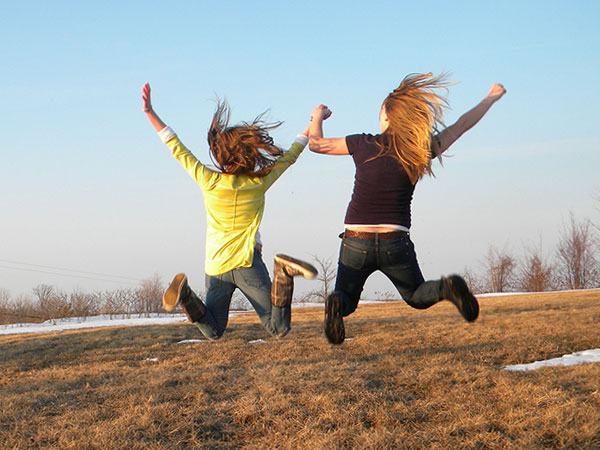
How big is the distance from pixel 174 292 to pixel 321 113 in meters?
2.03

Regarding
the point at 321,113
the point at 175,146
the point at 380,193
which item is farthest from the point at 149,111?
the point at 380,193

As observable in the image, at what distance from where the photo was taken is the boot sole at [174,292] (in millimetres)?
4414

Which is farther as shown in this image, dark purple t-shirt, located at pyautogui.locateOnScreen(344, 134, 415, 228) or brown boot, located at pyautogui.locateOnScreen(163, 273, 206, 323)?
brown boot, located at pyautogui.locateOnScreen(163, 273, 206, 323)

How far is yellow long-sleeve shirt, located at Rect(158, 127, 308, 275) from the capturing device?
14.9ft

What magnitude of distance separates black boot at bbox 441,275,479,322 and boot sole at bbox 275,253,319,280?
3.36ft

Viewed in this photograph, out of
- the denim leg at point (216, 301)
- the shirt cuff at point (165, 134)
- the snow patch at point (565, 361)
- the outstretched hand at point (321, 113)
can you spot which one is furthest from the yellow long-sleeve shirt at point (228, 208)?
the snow patch at point (565, 361)

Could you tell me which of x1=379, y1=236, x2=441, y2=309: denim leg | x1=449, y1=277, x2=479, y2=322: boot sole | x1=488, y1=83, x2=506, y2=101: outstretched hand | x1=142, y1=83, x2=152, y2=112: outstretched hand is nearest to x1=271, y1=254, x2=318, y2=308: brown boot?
x1=379, y1=236, x2=441, y2=309: denim leg

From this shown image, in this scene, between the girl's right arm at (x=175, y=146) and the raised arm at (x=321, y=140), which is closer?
the raised arm at (x=321, y=140)

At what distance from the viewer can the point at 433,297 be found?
13.0 feet

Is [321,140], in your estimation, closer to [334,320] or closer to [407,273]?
[407,273]

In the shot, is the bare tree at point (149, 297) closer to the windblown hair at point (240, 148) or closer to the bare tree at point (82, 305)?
the bare tree at point (82, 305)

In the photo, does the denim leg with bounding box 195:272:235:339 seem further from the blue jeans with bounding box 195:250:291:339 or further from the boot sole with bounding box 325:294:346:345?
the boot sole with bounding box 325:294:346:345

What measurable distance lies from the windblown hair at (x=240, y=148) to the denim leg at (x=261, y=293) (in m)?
0.76

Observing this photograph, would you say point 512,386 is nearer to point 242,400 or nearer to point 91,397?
point 242,400
